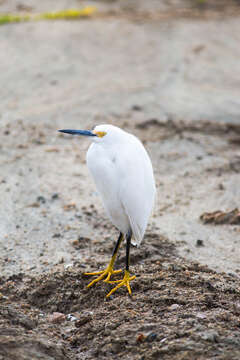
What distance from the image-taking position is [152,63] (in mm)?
9680

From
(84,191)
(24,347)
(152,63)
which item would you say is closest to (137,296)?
(24,347)

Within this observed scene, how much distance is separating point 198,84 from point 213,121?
1.57m

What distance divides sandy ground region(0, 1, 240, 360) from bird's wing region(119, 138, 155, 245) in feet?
1.66

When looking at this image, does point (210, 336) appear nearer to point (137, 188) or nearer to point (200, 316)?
point (200, 316)

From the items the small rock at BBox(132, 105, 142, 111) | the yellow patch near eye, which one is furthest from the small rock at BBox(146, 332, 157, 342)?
the small rock at BBox(132, 105, 142, 111)

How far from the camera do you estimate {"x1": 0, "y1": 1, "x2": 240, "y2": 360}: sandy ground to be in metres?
3.23

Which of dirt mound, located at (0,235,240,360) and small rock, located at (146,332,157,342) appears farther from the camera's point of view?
small rock, located at (146,332,157,342)

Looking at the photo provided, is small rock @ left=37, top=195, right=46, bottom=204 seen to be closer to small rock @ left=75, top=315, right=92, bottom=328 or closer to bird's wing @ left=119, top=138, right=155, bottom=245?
bird's wing @ left=119, top=138, right=155, bottom=245

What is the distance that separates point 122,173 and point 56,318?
3.63 ft

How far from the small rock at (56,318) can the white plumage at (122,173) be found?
794 millimetres

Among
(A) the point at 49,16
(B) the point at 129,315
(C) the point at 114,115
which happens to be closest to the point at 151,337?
(B) the point at 129,315

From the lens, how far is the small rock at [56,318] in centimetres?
363

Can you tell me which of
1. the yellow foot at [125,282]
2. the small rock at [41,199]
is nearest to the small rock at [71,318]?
the yellow foot at [125,282]

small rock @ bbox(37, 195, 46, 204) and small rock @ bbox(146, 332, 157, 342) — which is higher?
small rock @ bbox(146, 332, 157, 342)
